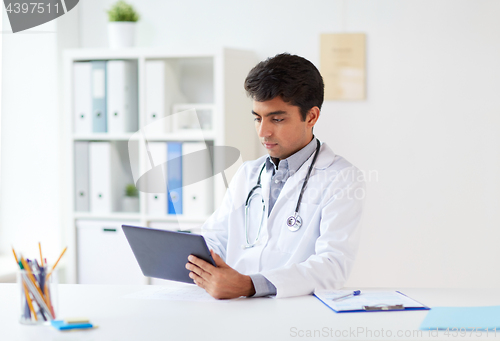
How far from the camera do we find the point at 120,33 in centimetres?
265

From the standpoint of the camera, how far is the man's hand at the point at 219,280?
49.4 inches

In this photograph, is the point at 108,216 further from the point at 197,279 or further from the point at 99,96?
the point at 197,279

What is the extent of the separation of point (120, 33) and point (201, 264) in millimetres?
1775

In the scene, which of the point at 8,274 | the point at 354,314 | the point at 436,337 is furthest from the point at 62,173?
the point at 436,337

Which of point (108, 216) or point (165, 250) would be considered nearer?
point (165, 250)

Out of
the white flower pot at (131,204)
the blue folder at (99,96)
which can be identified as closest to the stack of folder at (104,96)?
the blue folder at (99,96)

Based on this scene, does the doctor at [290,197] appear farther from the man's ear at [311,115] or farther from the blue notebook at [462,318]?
the blue notebook at [462,318]

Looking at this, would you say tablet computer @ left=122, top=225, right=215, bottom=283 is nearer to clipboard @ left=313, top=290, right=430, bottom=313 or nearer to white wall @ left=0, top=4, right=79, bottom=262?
clipboard @ left=313, top=290, right=430, bottom=313

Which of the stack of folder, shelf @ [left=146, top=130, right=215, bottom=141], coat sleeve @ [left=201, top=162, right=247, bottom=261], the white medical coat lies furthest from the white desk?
the stack of folder

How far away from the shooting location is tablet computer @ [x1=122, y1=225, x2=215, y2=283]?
1251mm

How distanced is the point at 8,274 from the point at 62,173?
0.67 meters
